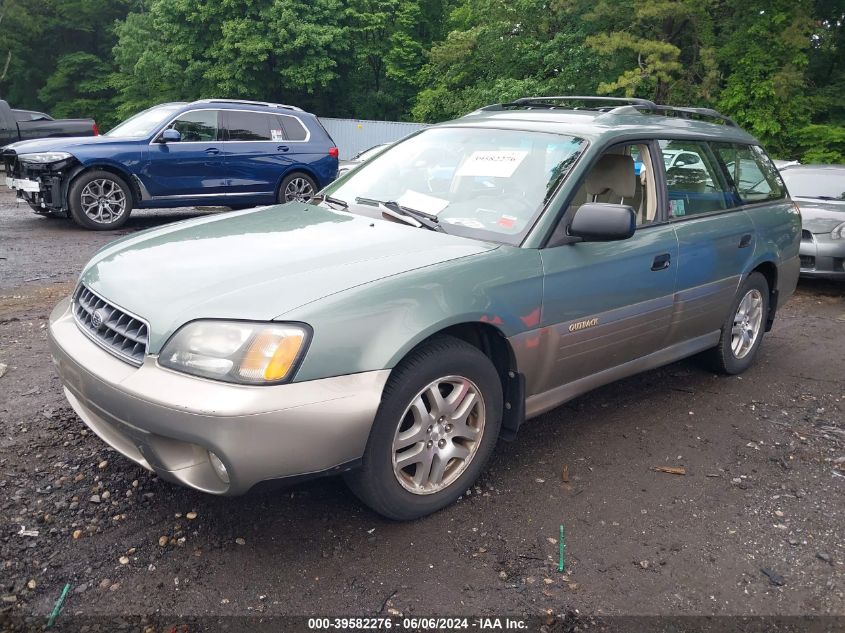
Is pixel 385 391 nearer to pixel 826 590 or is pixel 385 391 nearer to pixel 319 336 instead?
pixel 319 336

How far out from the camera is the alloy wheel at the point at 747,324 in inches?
189

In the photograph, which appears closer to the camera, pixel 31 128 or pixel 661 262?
pixel 661 262

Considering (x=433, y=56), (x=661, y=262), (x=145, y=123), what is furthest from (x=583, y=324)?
(x=433, y=56)

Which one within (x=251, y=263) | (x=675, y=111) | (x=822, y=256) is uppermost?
(x=675, y=111)

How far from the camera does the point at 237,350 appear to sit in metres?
2.47

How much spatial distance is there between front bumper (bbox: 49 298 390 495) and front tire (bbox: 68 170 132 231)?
7652 mm

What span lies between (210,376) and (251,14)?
3344 centimetres

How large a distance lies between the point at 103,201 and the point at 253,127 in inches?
96.7

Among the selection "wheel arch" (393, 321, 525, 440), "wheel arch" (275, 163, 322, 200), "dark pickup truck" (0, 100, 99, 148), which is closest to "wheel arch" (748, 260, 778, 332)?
"wheel arch" (393, 321, 525, 440)

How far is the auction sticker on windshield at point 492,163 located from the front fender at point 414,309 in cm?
60

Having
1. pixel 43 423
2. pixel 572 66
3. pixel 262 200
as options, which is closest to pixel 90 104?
pixel 572 66

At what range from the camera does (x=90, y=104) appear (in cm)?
4122

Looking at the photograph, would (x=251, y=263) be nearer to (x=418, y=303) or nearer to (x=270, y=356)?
(x=270, y=356)

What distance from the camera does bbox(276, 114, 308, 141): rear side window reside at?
11078 millimetres
